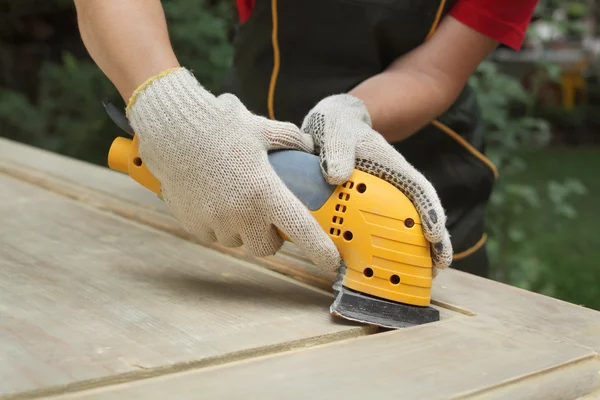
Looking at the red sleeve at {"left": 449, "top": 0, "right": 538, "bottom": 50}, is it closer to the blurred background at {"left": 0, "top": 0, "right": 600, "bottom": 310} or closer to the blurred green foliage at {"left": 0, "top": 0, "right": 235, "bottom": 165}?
the blurred background at {"left": 0, "top": 0, "right": 600, "bottom": 310}

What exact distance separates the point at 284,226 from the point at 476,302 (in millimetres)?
270

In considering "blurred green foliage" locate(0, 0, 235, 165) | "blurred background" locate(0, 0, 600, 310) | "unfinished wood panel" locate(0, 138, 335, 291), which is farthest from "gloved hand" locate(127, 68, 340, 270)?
"blurred green foliage" locate(0, 0, 235, 165)

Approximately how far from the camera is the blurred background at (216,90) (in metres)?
2.63

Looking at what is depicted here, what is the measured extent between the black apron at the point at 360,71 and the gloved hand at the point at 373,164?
1.57 feet

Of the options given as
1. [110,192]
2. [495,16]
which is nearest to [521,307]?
[495,16]

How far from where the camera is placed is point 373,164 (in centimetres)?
89

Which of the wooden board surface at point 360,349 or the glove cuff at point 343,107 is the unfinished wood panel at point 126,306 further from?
the glove cuff at point 343,107

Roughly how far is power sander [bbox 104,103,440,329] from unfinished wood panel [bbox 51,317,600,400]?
0.05m

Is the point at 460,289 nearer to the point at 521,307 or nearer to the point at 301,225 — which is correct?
the point at 521,307

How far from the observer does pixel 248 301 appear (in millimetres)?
894

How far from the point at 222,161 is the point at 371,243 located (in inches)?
7.9

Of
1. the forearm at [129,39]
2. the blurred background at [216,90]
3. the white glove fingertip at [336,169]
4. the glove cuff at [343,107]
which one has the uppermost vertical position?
the forearm at [129,39]

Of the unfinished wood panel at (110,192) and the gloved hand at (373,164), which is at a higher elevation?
the gloved hand at (373,164)

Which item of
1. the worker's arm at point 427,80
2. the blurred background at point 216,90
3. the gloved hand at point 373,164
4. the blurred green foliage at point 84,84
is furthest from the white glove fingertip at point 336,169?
the blurred green foliage at point 84,84
